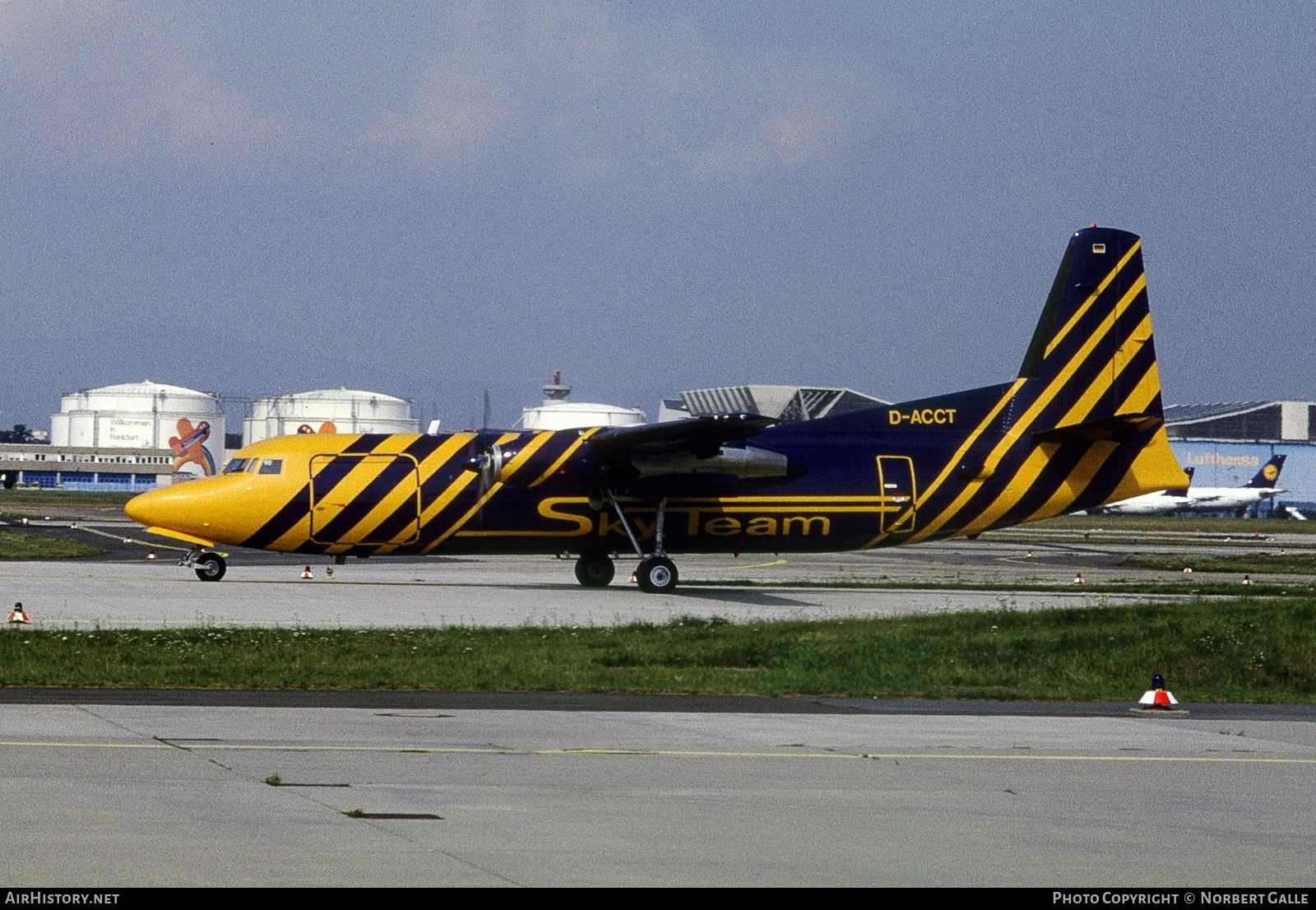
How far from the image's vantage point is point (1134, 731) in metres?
15.9

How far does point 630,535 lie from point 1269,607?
14093mm

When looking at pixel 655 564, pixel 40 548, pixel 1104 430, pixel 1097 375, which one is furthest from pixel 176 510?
pixel 1097 375

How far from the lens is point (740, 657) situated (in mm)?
22828

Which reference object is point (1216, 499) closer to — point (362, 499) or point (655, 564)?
point (655, 564)

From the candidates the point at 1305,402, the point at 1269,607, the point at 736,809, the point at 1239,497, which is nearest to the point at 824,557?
the point at 1269,607

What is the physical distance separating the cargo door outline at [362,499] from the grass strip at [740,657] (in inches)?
327

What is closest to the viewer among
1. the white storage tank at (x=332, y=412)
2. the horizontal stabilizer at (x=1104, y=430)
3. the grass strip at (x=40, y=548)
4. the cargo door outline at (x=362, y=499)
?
the cargo door outline at (x=362, y=499)

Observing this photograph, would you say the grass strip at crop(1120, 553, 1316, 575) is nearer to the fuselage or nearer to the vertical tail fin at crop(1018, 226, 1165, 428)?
the vertical tail fin at crop(1018, 226, 1165, 428)

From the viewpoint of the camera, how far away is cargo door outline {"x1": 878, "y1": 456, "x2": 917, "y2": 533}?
35688 mm

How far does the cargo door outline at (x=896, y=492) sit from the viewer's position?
35.7 meters

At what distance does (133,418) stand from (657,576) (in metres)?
159

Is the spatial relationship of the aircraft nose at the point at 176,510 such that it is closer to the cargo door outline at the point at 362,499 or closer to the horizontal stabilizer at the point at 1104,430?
the cargo door outline at the point at 362,499

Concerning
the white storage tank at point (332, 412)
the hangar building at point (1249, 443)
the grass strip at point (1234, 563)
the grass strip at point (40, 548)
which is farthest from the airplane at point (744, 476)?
the white storage tank at point (332, 412)

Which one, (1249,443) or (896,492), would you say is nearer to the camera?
(896,492)
